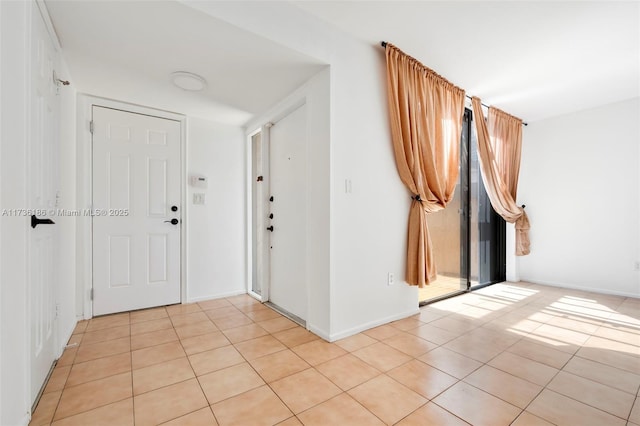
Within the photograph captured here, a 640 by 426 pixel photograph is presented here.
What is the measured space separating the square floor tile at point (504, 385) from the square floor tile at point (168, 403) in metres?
1.67

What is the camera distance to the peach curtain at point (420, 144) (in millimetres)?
2672

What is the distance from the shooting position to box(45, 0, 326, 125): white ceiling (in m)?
1.73

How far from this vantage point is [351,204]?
8.09ft

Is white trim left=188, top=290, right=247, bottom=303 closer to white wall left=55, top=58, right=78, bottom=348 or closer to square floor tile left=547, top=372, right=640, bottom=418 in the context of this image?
white wall left=55, top=58, right=78, bottom=348

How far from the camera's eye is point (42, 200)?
170cm

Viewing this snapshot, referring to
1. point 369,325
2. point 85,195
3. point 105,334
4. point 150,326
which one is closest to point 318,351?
point 369,325

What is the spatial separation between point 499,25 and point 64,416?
158 inches

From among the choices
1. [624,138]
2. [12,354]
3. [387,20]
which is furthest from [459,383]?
[624,138]

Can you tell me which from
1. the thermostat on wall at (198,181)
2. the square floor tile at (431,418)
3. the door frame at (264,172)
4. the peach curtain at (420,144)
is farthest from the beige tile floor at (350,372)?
the thermostat on wall at (198,181)

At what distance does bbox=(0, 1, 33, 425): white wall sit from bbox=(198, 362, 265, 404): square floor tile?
2.74 ft

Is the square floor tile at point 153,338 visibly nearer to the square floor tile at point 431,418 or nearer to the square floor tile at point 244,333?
the square floor tile at point 244,333

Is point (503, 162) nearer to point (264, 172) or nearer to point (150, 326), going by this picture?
point (264, 172)

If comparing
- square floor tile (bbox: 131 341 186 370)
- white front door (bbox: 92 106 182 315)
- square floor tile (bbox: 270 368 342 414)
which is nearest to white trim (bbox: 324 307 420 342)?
square floor tile (bbox: 270 368 342 414)

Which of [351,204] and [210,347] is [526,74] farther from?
[210,347]
